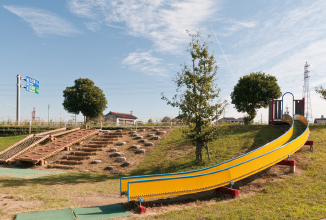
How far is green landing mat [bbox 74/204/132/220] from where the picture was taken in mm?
6416

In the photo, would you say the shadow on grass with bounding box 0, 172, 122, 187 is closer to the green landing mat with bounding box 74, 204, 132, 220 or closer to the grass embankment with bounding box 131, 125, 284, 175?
the grass embankment with bounding box 131, 125, 284, 175

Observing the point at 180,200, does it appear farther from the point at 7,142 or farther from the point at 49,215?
the point at 7,142

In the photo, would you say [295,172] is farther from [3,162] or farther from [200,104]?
[3,162]

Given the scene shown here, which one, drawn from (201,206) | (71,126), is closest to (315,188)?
(201,206)

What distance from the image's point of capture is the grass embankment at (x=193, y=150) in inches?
558

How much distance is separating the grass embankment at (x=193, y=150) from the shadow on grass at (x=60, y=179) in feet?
7.54

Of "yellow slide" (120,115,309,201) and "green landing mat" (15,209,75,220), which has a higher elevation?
"yellow slide" (120,115,309,201)

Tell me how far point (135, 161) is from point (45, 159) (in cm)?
706

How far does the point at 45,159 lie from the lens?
17094 mm

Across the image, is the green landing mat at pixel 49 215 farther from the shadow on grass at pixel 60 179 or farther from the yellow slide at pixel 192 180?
the shadow on grass at pixel 60 179

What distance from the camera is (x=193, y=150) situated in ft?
53.9

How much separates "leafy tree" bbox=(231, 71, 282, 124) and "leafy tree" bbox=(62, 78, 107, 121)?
2402cm

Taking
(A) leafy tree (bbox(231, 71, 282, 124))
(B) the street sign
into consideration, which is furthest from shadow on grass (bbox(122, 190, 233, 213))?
(B) the street sign

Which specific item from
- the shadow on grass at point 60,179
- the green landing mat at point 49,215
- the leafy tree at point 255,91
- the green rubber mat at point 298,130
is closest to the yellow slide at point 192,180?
the green landing mat at point 49,215
